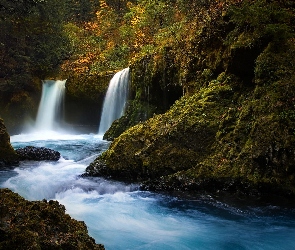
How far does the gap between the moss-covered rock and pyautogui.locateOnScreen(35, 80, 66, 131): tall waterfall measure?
1631 centimetres

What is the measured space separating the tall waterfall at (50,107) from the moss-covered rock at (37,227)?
16.3 meters

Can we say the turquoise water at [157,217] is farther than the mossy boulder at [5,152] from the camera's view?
No

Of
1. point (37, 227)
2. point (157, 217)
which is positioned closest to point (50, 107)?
point (157, 217)

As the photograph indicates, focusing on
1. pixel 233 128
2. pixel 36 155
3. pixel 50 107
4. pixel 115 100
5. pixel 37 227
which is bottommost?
pixel 36 155

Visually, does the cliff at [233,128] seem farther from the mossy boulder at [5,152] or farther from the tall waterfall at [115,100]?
the tall waterfall at [115,100]

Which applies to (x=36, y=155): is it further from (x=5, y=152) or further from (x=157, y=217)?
(x=157, y=217)

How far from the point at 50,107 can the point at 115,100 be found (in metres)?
5.25

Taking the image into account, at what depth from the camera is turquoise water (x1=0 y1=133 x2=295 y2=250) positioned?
545cm

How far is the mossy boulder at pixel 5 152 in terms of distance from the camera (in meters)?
10.1

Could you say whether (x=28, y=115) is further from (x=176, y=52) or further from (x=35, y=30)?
(x=176, y=52)

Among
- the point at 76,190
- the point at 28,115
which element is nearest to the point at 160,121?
the point at 76,190

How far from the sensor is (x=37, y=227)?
10.3 feet

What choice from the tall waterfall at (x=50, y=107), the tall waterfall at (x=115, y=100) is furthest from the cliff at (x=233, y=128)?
the tall waterfall at (x=50, y=107)

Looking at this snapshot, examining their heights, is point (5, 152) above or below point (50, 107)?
below
